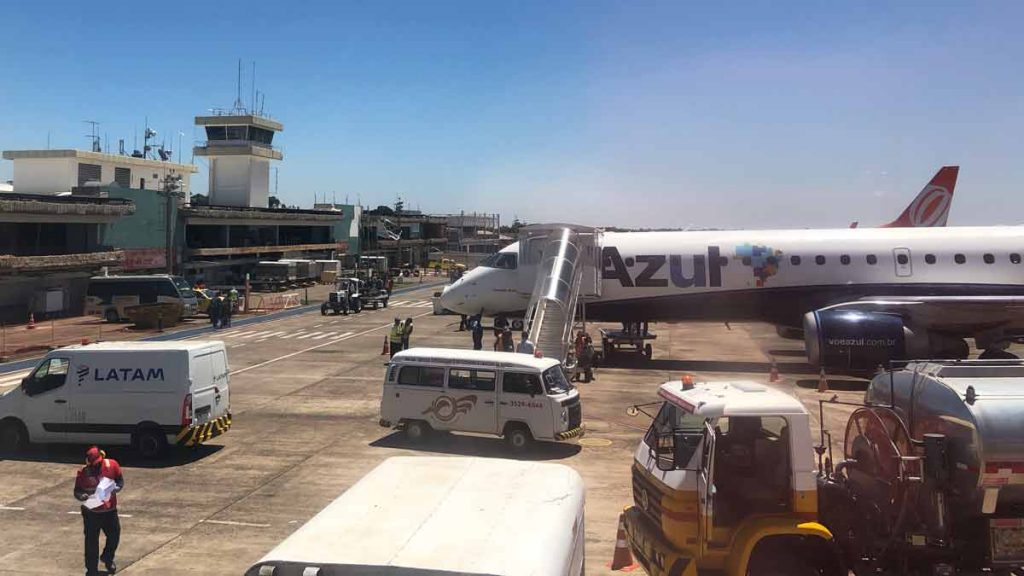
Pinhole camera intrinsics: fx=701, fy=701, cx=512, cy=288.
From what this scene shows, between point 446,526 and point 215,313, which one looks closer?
point 446,526

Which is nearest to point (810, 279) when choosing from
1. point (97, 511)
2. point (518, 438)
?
point (518, 438)

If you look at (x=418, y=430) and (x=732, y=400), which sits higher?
(x=732, y=400)

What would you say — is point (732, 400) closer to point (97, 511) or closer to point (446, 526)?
point (446, 526)

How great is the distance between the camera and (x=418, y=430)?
1717cm

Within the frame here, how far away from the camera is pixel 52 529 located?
11648 millimetres

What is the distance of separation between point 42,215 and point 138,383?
38.0 meters

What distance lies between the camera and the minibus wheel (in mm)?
17125

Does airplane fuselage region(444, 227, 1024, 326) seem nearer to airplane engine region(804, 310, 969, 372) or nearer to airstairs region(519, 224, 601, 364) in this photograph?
airstairs region(519, 224, 601, 364)

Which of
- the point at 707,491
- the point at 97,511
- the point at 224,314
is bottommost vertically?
the point at 97,511

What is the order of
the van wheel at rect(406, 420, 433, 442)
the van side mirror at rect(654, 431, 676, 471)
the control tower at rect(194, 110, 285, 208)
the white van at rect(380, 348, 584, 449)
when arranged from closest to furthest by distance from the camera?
the van side mirror at rect(654, 431, 676, 471)
the white van at rect(380, 348, 584, 449)
the van wheel at rect(406, 420, 433, 442)
the control tower at rect(194, 110, 285, 208)

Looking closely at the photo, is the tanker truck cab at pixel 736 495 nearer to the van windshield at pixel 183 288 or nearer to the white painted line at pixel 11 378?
the white painted line at pixel 11 378

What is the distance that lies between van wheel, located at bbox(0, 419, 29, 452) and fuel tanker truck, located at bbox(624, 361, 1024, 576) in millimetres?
14668

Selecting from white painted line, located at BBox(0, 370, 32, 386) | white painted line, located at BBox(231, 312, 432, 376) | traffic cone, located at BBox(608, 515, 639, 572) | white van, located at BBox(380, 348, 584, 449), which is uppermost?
white van, located at BBox(380, 348, 584, 449)

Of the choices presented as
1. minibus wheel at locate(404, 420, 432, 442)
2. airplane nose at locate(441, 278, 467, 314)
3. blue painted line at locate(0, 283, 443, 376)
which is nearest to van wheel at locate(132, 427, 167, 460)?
minibus wheel at locate(404, 420, 432, 442)
